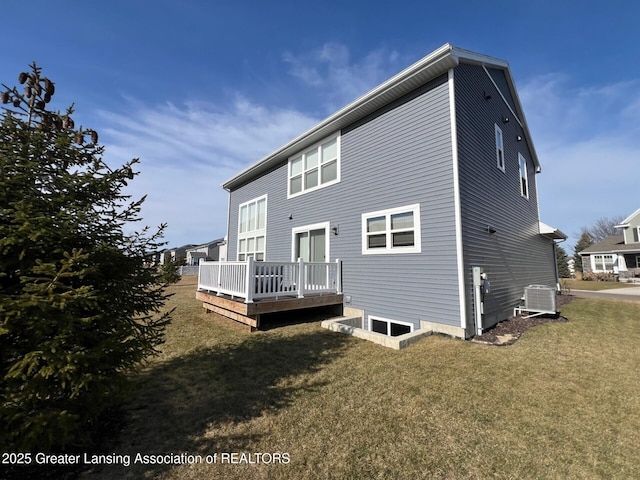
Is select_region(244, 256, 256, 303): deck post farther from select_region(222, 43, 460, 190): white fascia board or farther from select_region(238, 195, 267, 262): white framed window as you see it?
select_region(238, 195, 267, 262): white framed window

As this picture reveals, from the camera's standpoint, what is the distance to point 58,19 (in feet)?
18.2

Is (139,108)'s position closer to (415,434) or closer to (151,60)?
(151,60)

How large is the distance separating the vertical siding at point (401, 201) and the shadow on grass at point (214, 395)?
2.35m

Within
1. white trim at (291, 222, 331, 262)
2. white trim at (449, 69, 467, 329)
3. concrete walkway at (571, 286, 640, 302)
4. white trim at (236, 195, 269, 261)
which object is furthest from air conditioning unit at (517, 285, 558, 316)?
white trim at (236, 195, 269, 261)

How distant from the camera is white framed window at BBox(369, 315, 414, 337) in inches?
292

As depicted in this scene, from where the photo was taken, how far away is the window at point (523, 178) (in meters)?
11.6

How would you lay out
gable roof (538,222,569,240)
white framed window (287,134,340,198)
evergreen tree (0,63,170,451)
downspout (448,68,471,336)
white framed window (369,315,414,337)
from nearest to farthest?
1. evergreen tree (0,63,170,451)
2. downspout (448,68,471,336)
3. white framed window (369,315,414,337)
4. white framed window (287,134,340,198)
5. gable roof (538,222,569,240)

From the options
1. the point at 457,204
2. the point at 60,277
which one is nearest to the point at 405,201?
the point at 457,204

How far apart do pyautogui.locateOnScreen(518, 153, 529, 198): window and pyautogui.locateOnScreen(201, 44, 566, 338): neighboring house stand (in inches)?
6.8

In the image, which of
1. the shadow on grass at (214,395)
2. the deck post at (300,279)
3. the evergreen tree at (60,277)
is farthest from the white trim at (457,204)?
the evergreen tree at (60,277)

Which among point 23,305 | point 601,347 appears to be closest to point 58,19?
point 23,305

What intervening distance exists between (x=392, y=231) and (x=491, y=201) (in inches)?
130

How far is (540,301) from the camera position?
28.2 ft

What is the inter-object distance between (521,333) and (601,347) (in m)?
1.39
